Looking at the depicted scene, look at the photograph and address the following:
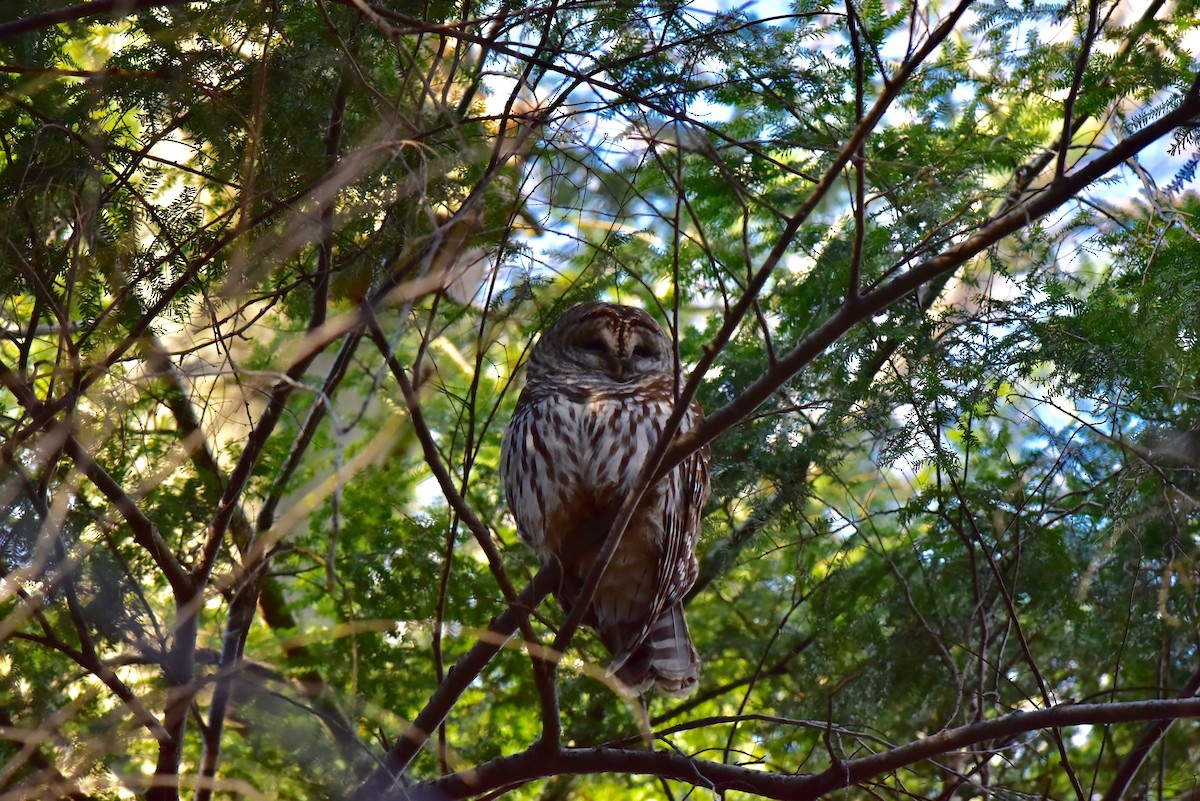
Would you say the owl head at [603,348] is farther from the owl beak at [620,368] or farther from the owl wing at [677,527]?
the owl wing at [677,527]

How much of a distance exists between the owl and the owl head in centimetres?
8

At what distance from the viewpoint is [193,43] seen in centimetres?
305

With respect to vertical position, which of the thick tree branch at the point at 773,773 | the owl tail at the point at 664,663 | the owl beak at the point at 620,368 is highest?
the owl beak at the point at 620,368

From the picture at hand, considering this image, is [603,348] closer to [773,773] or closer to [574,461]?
[574,461]

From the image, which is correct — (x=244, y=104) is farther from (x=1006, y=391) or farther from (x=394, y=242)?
(x=1006, y=391)

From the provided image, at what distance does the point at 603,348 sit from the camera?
14.4 feet

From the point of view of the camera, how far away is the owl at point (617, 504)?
11.8ft

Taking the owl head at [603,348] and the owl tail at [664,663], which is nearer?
the owl tail at [664,663]

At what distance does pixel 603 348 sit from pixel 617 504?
3.91 feet

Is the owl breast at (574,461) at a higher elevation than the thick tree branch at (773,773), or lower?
higher

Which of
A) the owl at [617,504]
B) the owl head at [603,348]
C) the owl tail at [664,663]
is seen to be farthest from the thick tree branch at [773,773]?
the owl head at [603,348]

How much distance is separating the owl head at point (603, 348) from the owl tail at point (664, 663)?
88cm

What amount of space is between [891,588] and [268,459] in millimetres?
2484

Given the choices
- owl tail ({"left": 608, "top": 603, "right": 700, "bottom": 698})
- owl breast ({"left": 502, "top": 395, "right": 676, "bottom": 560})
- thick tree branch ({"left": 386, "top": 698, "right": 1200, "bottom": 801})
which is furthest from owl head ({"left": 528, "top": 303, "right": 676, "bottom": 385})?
thick tree branch ({"left": 386, "top": 698, "right": 1200, "bottom": 801})
